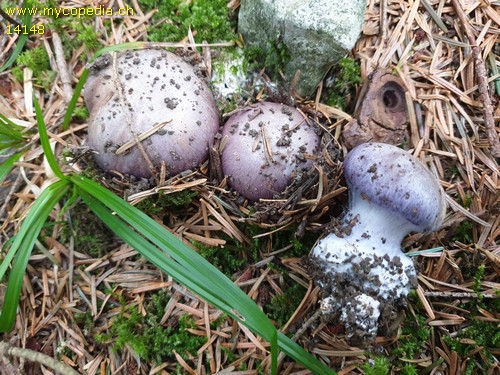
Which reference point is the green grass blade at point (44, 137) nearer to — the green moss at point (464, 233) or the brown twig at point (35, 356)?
the brown twig at point (35, 356)

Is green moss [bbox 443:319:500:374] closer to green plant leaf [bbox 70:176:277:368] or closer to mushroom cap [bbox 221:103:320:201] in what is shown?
green plant leaf [bbox 70:176:277:368]

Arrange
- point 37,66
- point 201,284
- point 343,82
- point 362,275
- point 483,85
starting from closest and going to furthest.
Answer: point 201,284 → point 362,275 → point 483,85 → point 343,82 → point 37,66

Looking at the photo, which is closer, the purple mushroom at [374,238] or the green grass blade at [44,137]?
the purple mushroom at [374,238]

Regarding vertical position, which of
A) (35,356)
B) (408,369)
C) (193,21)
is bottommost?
(35,356)

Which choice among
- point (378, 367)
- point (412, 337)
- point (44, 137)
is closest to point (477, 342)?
point (412, 337)

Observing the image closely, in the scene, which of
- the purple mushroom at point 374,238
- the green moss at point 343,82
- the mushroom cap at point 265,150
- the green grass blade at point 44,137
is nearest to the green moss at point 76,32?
the green grass blade at point 44,137

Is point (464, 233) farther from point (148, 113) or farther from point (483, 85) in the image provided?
point (148, 113)
